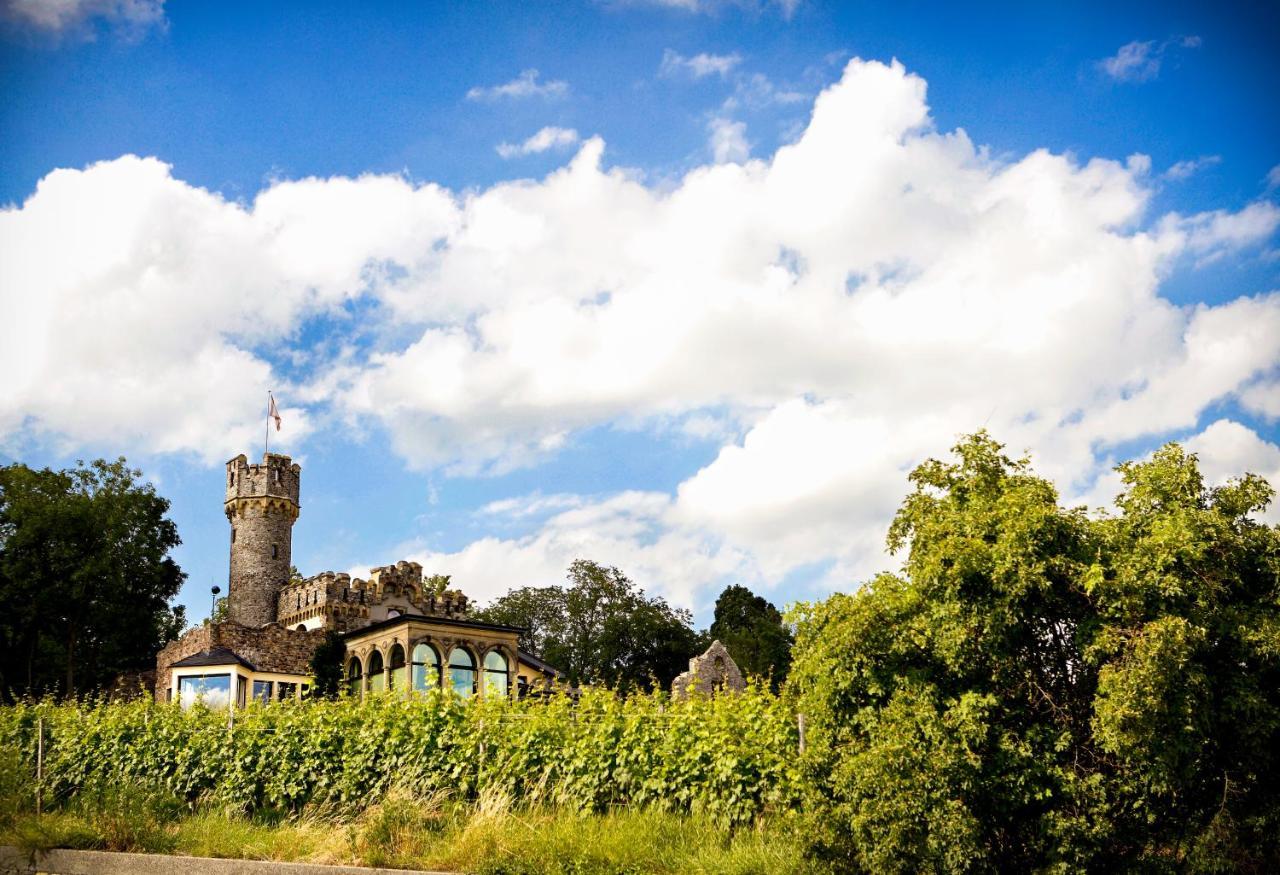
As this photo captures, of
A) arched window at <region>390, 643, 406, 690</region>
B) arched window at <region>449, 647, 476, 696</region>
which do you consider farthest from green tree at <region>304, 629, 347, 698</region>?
arched window at <region>449, 647, 476, 696</region>

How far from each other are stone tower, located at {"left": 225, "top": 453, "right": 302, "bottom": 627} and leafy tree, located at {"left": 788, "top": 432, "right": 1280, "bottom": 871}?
4870cm

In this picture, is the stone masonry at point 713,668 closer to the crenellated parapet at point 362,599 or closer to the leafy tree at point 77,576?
the crenellated parapet at point 362,599

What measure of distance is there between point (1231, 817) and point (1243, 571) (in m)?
1.88

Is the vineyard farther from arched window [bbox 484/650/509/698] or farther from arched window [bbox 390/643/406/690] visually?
arched window [bbox 484/650/509/698]

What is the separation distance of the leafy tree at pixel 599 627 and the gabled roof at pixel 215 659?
26.4 metres

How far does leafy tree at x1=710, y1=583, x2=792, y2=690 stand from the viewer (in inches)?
2415

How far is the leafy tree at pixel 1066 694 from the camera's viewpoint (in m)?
7.97

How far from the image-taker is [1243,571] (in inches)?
334

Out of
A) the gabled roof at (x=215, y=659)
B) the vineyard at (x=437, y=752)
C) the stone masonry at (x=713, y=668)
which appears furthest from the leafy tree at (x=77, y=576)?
the vineyard at (x=437, y=752)

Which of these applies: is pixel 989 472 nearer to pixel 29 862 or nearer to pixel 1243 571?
pixel 1243 571

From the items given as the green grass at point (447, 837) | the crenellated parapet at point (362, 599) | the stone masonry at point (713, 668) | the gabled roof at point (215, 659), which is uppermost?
the crenellated parapet at point (362, 599)

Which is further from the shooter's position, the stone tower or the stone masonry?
the stone tower

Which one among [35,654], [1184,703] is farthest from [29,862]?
[35,654]

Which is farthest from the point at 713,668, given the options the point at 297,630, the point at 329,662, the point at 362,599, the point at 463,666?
the point at 362,599
